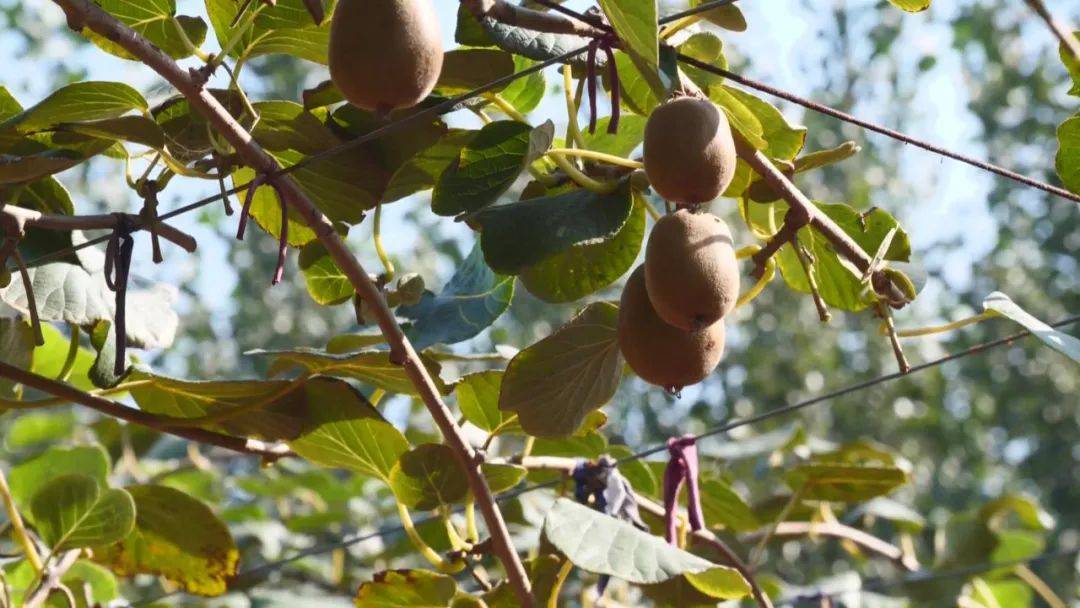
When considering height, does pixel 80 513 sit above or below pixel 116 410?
below

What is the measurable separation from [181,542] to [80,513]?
0.32 feet

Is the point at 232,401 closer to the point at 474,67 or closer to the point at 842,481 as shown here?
the point at 474,67

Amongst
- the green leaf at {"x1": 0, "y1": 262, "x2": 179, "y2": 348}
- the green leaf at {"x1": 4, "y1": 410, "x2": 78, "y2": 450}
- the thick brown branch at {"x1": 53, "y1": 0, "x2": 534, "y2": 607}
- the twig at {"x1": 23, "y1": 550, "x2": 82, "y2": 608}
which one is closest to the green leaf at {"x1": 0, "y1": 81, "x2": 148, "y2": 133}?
the thick brown branch at {"x1": 53, "y1": 0, "x2": 534, "y2": 607}

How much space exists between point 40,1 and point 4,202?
617cm

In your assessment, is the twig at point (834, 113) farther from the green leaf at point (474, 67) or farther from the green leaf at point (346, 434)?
the green leaf at point (346, 434)

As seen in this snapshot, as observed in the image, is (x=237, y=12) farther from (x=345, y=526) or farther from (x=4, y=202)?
(x=345, y=526)

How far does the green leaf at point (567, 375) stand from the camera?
1.01 meters

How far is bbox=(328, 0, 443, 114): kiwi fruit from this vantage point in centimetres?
69

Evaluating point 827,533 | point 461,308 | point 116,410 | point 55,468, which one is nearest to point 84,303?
point 116,410

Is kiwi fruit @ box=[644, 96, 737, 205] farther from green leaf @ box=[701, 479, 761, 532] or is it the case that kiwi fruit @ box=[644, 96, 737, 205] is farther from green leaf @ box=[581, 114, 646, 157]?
green leaf @ box=[701, 479, 761, 532]

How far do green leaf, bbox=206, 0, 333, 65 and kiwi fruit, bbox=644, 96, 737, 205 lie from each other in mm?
291

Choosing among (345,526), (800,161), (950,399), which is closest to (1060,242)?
(950,399)

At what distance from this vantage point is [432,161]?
100 centimetres

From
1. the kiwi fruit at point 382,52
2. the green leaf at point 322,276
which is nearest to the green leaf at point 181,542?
the green leaf at point 322,276
